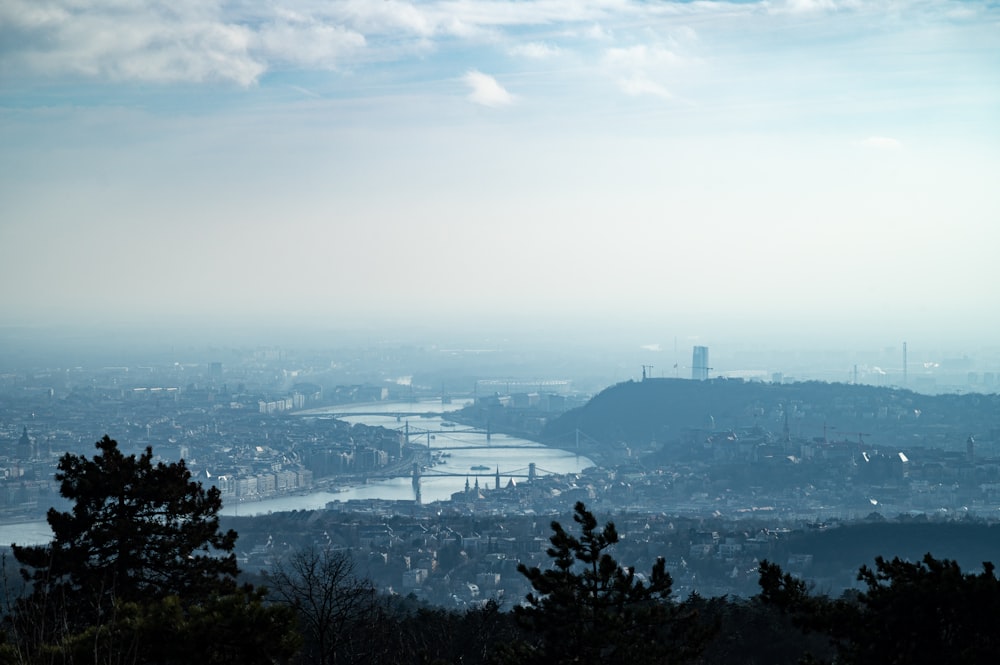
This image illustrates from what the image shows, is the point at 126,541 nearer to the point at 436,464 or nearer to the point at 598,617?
the point at 598,617

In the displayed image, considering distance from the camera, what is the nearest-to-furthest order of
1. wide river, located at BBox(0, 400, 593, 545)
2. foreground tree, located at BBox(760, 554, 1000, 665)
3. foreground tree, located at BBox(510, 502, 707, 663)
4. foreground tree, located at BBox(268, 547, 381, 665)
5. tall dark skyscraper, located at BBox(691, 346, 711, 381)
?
foreground tree, located at BBox(760, 554, 1000, 665)
foreground tree, located at BBox(510, 502, 707, 663)
foreground tree, located at BBox(268, 547, 381, 665)
wide river, located at BBox(0, 400, 593, 545)
tall dark skyscraper, located at BBox(691, 346, 711, 381)

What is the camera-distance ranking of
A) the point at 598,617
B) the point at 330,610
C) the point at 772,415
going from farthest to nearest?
1. the point at 772,415
2. the point at 330,610
3. the point at 598,617

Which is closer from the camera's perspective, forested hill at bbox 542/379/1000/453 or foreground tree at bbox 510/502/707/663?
foreground tree at bbox 510/502/707/663

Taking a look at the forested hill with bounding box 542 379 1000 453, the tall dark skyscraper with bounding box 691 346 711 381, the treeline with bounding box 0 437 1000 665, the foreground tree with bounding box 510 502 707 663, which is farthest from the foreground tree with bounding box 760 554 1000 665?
the tall dark skyscraper with bounding box 691 346 711 381

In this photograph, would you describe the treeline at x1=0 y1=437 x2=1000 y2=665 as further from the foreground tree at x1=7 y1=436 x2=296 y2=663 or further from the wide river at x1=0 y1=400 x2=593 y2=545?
the wide river at x1=0 y1=400 x2=593 y2=545

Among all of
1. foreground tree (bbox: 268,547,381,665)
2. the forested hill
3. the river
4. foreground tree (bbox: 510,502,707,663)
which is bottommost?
the river

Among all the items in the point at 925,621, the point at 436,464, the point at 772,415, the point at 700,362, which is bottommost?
the point at 436,464

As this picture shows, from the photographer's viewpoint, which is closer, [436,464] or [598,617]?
[598,617]

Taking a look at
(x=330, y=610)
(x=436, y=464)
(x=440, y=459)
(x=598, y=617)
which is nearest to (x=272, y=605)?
(x=330, y=610)
